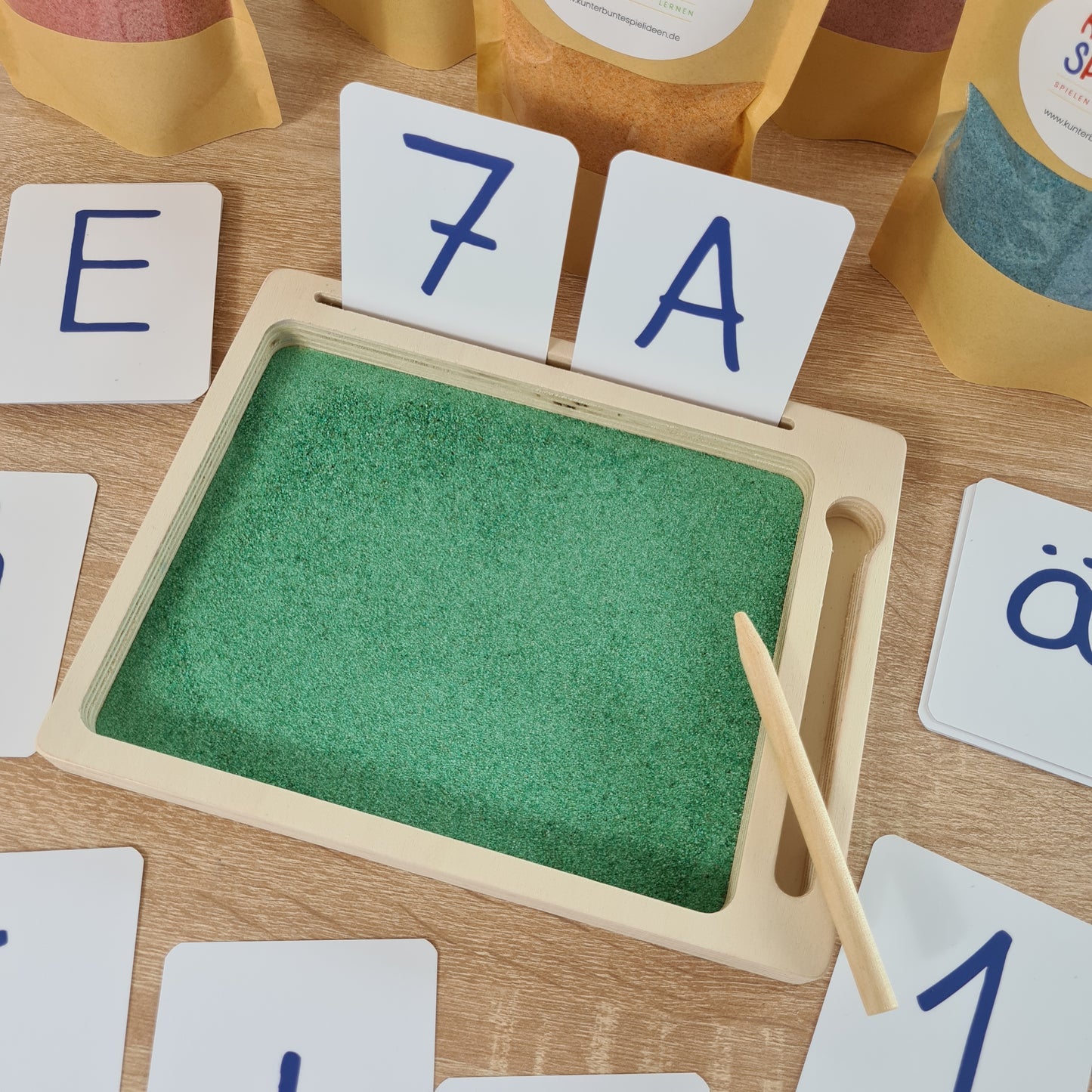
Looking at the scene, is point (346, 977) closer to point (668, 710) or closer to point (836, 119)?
point (668, 710)

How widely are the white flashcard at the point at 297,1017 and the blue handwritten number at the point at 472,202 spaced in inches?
14.8

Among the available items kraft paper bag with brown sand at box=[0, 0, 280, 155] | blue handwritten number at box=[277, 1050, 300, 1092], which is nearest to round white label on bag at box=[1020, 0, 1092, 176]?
kraft paper bag with brown sand at box=[0, 0, 280, 155]

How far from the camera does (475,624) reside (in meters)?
0.57

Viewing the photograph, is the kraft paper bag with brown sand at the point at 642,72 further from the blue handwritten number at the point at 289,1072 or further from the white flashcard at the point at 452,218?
the blue handwritten number at the point at 289,1072

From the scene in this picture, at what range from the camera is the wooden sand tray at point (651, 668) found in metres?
0.50

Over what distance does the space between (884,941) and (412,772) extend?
258mm

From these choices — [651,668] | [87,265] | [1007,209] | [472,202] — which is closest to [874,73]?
[1007,209]

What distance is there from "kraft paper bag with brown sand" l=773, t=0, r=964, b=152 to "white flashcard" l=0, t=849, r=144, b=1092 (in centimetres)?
64

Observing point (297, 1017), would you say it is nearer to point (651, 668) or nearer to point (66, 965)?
point (66, 965)

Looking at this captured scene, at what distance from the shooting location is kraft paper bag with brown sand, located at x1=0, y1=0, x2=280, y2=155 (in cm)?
64

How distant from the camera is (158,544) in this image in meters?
0.56

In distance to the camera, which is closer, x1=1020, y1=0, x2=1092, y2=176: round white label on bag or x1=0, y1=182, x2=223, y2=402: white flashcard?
x1=1020, y1=0, x2=1092, y2=176: round white label on bag

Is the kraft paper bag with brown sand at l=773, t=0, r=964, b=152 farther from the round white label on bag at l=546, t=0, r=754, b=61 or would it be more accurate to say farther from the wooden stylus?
the wooden stylus

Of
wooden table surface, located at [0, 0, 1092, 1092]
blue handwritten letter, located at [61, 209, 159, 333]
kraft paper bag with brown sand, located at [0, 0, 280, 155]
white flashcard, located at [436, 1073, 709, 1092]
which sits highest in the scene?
kraft paper bag with brown sand, located at [0, 0, 280, 155]
